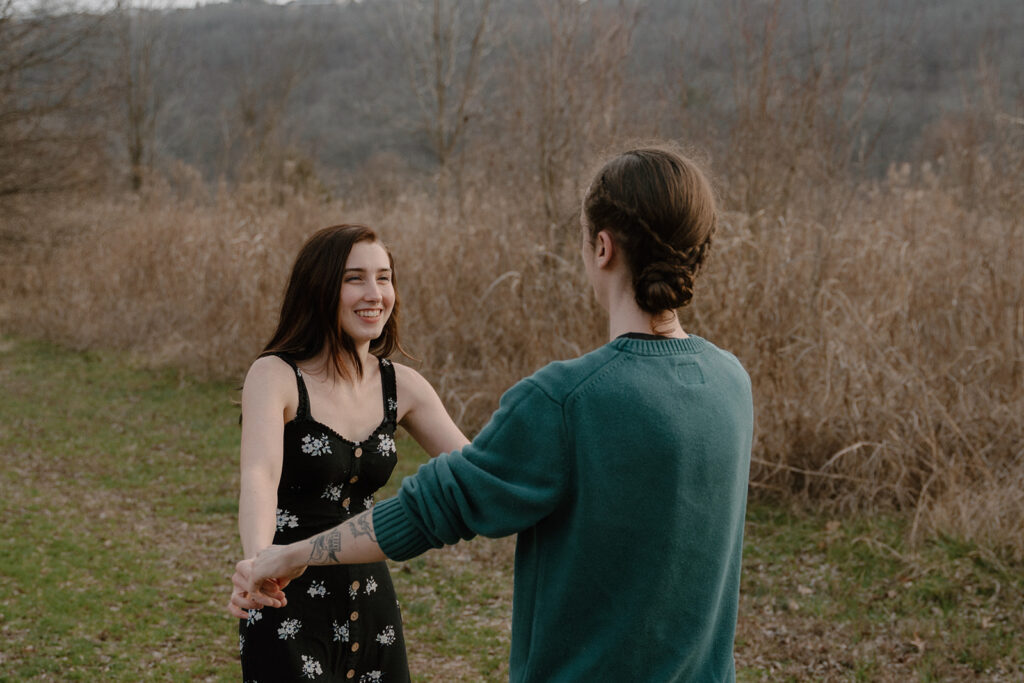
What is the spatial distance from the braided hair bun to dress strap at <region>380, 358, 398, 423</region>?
1.27 m

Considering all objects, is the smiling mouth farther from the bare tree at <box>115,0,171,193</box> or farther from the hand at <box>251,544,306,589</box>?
the bare tree at <box>115,0,171,193</box>

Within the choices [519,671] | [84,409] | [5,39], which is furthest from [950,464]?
[5,39]

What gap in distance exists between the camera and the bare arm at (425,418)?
9.36 feet

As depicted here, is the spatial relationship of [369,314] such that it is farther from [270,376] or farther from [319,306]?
[270,376]

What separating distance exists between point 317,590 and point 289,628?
11 cm

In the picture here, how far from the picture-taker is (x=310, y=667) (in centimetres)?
249

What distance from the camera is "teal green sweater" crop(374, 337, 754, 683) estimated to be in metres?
1.56

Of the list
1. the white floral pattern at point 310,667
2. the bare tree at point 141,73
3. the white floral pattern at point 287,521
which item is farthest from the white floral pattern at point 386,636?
the bare tree at point 141,73

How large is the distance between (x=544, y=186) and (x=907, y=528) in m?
4.00

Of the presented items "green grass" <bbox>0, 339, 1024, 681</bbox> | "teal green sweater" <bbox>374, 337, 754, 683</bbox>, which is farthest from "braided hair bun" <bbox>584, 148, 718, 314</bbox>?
"green grass" <bbox>0, 339, 1024, 681</bbox>

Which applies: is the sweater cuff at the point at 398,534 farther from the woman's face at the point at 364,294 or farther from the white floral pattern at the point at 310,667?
the woman's face at the point at 364,294

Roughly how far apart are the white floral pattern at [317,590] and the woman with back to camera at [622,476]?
2.85 feet

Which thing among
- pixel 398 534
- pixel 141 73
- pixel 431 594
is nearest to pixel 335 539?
pixel 398 534

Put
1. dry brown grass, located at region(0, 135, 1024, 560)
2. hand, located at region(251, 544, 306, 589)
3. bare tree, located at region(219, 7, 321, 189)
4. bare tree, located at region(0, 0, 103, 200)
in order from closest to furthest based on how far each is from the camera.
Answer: hand, located at region(251, 544, 306, 589) < dry brown grass, located at region(0, 135, 1024, 560) < bare tree, located at region(0, 0, 103, 200) < bare tree, located at region(219, 7, 321, 189)
